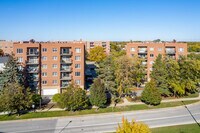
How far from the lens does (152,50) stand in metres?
63.3

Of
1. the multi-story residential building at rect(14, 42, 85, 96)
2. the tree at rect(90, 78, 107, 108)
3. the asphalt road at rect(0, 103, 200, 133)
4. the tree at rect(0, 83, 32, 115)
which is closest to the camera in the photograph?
the asphalt road at rect(0, 103, 200, 133)

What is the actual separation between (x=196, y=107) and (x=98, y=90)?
60.7ft

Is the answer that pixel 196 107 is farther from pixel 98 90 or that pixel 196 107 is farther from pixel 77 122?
pixel 77 122

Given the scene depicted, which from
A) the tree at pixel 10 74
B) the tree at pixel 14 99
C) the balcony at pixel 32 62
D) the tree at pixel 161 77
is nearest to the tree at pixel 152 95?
the tree at pixel 161 77

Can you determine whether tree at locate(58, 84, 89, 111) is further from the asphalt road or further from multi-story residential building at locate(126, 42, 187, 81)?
multi-story residential building at locate(126, 42, 187, 81)

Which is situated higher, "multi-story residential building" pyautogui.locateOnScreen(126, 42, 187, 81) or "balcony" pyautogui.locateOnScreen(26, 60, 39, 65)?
"multi-story residential building" pyautogui.locateOnScreen(126, 42, 187, 81)

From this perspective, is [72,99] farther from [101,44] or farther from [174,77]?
[101,44]

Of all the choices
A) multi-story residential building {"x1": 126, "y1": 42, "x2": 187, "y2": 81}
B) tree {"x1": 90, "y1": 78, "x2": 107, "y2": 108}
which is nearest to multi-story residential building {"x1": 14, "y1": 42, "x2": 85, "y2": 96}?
tree {"x1": 90, "y1": 78, "x2": 107, "y2": 108}

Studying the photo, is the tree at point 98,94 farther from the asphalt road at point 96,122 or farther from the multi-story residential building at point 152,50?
the multi-story residential building at point 152,50

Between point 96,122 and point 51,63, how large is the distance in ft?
68.6

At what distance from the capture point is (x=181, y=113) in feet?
126

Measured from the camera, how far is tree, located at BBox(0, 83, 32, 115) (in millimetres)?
34875

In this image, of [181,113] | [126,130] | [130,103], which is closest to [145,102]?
[130,103]

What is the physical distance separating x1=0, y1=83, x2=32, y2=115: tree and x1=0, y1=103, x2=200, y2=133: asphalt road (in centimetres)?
243
